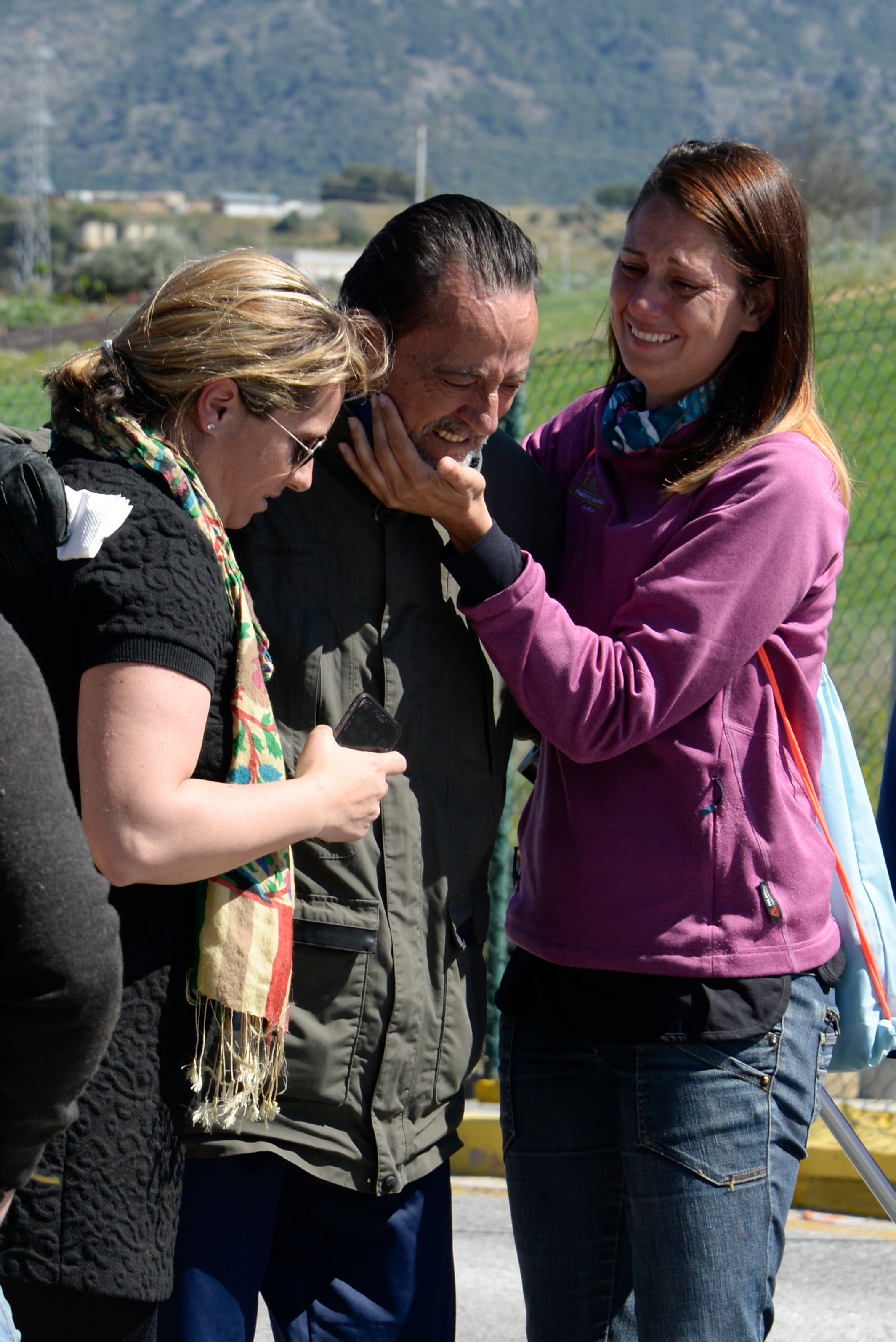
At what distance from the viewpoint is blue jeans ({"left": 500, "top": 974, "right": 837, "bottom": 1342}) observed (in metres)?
1.97

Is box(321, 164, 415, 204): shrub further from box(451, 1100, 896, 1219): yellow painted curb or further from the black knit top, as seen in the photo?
the black knit top

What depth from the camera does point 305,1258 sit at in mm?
2172

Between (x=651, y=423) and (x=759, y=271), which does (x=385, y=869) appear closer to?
(x=651, y=423)

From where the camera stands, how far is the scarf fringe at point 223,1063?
1811 mm

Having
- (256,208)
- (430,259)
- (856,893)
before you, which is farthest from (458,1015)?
(256,208)

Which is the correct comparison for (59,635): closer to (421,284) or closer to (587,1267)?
(421,284)

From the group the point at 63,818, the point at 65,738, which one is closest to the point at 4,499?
the point at 65,738

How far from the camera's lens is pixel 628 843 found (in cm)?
204

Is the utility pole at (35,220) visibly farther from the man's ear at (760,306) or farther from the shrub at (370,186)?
the man's ear at (760,306)

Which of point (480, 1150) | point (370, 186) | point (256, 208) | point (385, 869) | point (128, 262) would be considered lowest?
point (256, 208)

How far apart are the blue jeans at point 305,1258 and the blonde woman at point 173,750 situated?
0.16 metres

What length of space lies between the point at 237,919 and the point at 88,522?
541mm

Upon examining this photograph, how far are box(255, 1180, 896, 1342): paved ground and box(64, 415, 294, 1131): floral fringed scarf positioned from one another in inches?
69.7

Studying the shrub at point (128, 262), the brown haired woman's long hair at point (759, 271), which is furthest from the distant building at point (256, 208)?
the brown haired woman's long hair at point (759, 271)
